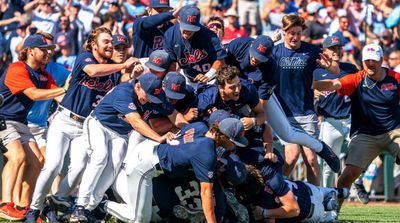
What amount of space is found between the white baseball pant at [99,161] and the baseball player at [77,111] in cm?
35

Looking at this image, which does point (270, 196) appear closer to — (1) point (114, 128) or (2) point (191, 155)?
(2) point (191, 155)

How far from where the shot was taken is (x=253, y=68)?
11.9 m

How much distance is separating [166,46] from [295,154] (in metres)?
2.25

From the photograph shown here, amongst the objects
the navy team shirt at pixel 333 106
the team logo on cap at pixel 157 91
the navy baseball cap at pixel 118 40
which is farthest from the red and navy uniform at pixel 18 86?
the navy team shirt at pixel 333 106

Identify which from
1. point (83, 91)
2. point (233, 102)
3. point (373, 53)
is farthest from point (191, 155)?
point (373, 53)

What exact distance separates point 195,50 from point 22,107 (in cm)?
218

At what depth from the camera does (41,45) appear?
11977 millimetres

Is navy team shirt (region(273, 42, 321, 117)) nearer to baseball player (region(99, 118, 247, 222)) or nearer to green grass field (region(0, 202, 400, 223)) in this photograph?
green grass field (region(0, 202, 400, 223))

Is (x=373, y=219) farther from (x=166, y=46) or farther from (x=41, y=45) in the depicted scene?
(x=41, y=45)

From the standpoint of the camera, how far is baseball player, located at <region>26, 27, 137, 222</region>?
1121cm

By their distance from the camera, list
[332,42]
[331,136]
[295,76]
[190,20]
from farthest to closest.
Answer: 1. [331,136]
2. [332,42]
3. [295,76]
4. [190,20]

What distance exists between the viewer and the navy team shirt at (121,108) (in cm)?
1071

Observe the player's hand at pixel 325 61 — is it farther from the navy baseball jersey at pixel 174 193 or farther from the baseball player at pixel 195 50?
the navy baseball jersey at pixel 174 193

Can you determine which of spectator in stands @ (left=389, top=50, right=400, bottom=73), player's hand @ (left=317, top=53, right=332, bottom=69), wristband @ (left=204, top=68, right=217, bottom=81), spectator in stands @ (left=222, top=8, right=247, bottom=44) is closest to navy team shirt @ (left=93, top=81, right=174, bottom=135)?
wristband @ (left=204, top=68, right=217, bottom=81)
